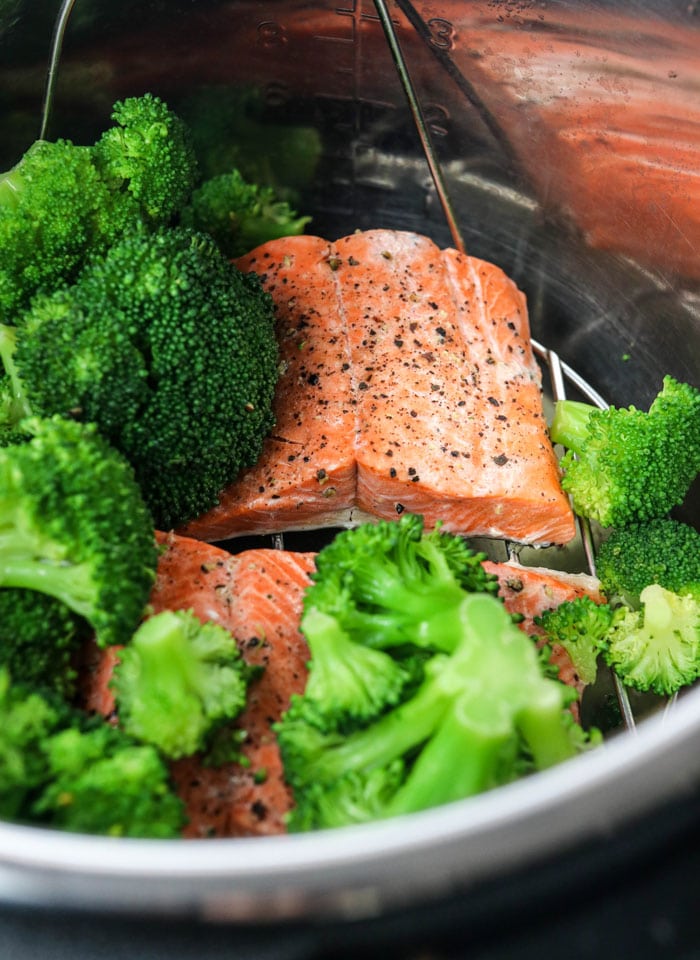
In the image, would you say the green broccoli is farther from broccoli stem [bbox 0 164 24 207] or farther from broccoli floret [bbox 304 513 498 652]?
broccoli stem [bbox 0 164 24 207]

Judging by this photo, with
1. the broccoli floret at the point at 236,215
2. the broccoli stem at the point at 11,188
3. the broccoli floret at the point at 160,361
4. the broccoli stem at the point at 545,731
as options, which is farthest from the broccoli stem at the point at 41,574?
the broccoli floret at the point at 236,215

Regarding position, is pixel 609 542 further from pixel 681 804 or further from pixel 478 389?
pixel 681 804

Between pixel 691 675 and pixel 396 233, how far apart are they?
1315mm

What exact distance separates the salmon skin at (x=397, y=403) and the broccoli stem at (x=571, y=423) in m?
0.11

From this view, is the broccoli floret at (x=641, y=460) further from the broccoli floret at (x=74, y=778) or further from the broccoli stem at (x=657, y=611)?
the broccoli floret at (x=74, y=778)

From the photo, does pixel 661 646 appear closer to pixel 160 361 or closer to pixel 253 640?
pixel 253 640

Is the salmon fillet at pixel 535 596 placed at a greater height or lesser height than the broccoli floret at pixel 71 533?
lesser

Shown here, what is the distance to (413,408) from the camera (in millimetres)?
2105

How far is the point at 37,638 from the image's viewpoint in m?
1.52

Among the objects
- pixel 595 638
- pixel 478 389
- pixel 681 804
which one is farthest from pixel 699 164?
pixel 681 804

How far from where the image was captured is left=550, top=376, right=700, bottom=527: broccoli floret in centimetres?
203

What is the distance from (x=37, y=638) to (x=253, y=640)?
0.40m

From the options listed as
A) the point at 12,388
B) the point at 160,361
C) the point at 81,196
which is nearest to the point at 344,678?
the point at 160,361

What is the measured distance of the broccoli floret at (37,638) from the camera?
4.89 ft
